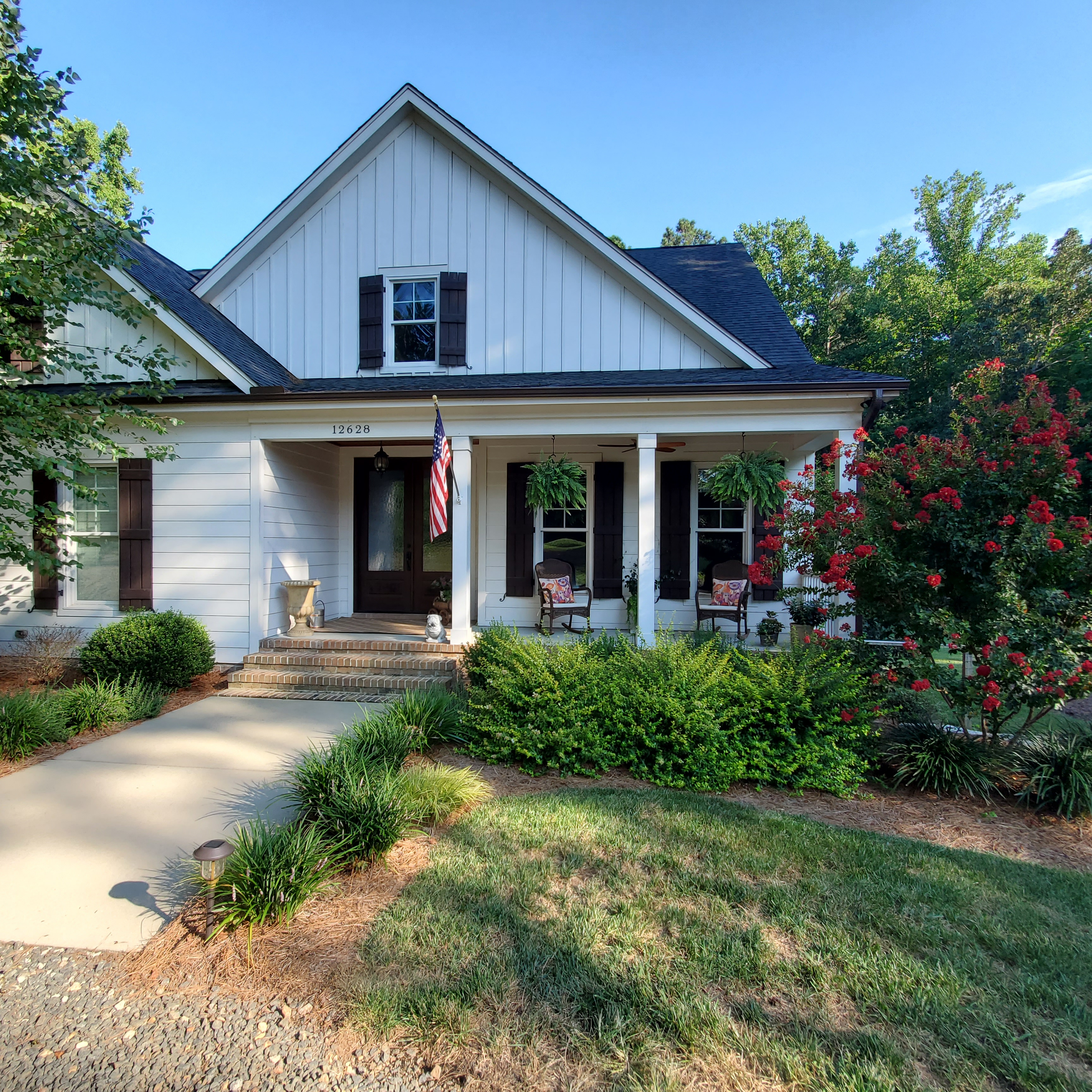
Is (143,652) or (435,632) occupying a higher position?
(435,632)

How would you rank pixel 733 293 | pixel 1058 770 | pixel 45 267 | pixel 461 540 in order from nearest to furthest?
pixel 1058 770 → pixel 45 267 → pixel 461 540 → pixel 733 293

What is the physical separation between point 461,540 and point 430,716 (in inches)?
111

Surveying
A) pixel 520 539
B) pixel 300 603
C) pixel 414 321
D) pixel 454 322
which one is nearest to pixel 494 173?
pixel 454 322

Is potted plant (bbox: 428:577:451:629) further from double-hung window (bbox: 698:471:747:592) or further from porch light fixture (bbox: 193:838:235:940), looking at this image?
porch light fixture (bbox: 193:838:235:940)

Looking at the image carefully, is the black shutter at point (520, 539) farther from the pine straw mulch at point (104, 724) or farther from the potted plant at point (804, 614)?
the pine straw mulch at point (104, 724)

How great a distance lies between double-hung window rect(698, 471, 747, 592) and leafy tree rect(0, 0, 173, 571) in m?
7.06

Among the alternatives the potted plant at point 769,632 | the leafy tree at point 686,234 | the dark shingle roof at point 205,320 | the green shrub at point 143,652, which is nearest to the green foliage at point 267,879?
the green shrub at point 143,652

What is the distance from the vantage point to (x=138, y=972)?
2.55 meters

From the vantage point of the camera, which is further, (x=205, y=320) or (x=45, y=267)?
(x=205, y=320)

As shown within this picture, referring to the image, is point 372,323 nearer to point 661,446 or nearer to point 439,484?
point 439,484

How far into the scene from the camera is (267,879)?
2826 mm

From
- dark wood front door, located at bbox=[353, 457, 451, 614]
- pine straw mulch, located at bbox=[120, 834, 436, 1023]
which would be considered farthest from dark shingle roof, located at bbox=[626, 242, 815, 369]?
pine straw mulch, located at bbox=[120, 834, 436, 1023]

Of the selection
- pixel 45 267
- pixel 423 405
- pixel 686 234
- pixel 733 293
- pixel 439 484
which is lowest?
pixel 439 484

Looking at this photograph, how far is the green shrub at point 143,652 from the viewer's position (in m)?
6.75
